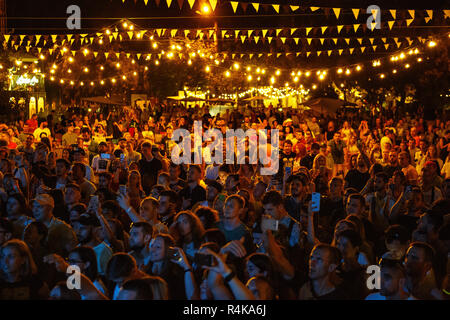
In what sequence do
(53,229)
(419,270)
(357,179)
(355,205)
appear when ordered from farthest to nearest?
1. (357,179)
2. (355,205)
3. (53,229)
4. (419,270)

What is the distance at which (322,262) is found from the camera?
4.11 meters

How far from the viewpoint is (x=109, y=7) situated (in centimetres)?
3031

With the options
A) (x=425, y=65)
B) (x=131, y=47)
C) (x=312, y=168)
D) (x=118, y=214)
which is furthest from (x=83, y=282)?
(x=131, y=47)

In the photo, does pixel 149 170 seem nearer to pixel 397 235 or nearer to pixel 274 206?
pixel 274 206

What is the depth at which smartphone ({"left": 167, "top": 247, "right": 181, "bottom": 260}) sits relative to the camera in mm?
4422

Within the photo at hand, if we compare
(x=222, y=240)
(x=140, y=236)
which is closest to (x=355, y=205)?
(x=222, y=240)

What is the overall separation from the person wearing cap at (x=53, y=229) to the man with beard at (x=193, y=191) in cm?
215

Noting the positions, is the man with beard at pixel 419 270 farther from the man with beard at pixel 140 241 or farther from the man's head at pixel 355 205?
the man with beard at pixel 140 241

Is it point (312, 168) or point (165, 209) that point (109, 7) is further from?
point (165, 209)

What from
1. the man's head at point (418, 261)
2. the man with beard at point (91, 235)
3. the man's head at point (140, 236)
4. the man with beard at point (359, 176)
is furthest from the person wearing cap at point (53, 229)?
the man with beard at point (359, 176)

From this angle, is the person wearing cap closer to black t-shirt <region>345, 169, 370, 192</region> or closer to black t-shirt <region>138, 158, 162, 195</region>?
black t-shirt <region>138, 158, 162, 195</region>

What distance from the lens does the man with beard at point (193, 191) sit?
25.2 feet

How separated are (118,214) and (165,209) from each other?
0.55 meters

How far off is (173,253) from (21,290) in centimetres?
119
